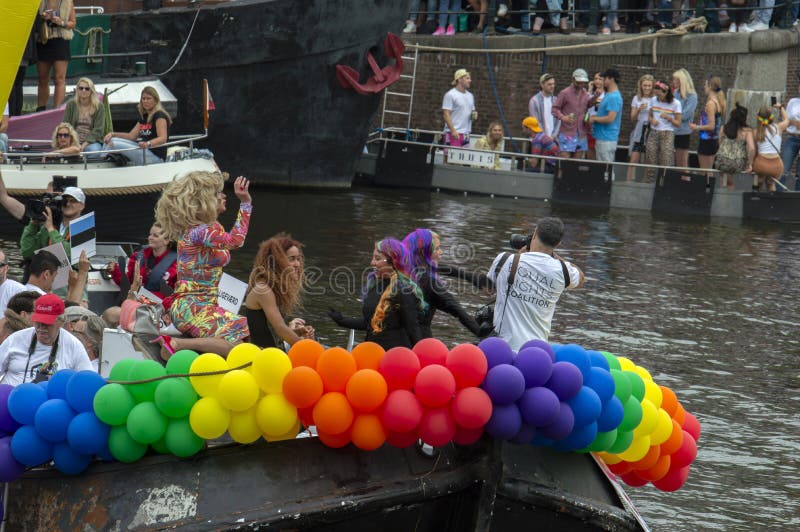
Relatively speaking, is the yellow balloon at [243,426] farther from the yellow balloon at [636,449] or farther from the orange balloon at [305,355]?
the yellow balloon at [636,449]

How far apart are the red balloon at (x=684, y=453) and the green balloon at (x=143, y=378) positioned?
2523mm

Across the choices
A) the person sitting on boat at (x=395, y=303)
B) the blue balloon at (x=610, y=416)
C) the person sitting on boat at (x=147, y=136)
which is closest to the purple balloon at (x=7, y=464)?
the person sitting on boat at (x=395, y=303)

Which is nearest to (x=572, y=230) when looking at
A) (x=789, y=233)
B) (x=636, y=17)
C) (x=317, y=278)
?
(x=789, y=233)

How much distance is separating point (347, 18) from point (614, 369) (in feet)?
52.7

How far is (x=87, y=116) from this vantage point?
15758 mm

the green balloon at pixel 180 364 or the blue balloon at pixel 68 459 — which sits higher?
the green balloon at pixel 180 364

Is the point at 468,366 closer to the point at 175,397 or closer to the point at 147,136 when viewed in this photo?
the point at 175,397

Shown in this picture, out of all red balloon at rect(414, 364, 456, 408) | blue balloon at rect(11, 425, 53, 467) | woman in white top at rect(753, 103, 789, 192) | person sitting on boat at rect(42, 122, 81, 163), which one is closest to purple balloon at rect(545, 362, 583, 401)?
red balloon at rect(414, 364, 456, 408)

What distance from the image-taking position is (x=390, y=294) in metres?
6.79

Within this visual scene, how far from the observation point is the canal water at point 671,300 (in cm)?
859

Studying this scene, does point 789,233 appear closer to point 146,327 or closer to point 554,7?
point 554,7

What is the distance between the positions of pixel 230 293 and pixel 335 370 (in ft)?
10.4

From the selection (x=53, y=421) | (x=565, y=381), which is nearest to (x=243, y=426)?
(x=53, y=421)

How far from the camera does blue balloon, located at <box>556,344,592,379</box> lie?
216 inches
